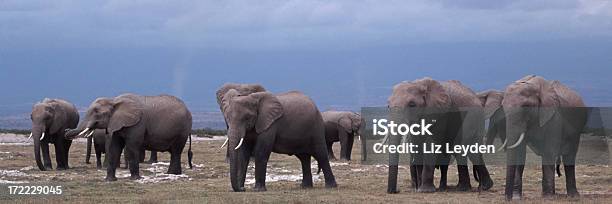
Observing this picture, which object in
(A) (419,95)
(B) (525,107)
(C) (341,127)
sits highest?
(A) (419,95)

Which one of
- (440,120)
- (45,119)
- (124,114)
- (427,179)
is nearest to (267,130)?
(427,179)

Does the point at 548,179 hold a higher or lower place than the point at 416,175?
higher

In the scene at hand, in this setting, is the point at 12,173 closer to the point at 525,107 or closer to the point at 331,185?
the point at 331,185

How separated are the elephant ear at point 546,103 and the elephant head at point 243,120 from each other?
593 cm

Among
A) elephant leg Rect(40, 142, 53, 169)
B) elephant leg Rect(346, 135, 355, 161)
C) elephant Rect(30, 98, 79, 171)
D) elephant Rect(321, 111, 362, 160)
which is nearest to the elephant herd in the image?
elephant Rect(30, 98, 79, 171)

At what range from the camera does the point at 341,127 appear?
153ft

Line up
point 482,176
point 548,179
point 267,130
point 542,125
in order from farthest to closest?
point 482,176 → point 267,130 → point 548,179 → point 542,125

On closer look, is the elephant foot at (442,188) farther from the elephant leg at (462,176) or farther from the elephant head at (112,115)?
the elephant head at (112,115)

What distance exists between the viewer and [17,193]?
2542 cm

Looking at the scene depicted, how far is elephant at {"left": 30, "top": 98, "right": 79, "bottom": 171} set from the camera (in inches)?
1478

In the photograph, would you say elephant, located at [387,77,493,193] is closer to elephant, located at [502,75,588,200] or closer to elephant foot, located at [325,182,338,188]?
elephant foot, located at [325,182,338,188]

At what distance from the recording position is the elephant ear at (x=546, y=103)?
23.6 metres

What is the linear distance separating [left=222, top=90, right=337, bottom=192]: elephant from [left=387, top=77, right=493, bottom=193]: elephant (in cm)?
220

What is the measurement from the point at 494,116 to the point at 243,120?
5257 mm
